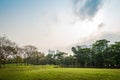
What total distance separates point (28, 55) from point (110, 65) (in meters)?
61.5

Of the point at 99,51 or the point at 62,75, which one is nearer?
the point at 62,75

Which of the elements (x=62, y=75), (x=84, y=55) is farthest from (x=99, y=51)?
(x=62, y=75)

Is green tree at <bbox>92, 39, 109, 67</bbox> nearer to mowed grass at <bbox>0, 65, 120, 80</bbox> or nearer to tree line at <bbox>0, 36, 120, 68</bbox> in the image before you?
tree line at <bbox>0, 36, 120, 68</bbox>

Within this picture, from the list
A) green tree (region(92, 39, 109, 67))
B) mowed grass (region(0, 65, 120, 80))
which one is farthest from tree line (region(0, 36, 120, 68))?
mowed grass (region(0, 65, 120, 80))

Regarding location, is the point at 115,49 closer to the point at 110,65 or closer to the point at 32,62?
the point at 110,65

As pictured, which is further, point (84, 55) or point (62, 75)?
point (84, 55)

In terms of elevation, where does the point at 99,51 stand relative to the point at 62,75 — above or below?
above

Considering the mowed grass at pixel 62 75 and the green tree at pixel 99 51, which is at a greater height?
the green tree at pixel 99 51

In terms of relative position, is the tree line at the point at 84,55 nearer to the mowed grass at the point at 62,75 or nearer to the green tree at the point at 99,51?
the green tree at the point at 99,51

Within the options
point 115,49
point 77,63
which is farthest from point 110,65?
point 77,63

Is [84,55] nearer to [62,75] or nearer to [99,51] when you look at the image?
[99,51]

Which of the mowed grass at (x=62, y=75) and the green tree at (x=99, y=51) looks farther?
the green tree at (x=99, y=51)

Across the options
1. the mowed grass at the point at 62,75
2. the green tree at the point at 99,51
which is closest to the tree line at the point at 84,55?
the green tree at the point at 99,51

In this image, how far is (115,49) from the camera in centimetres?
8362
